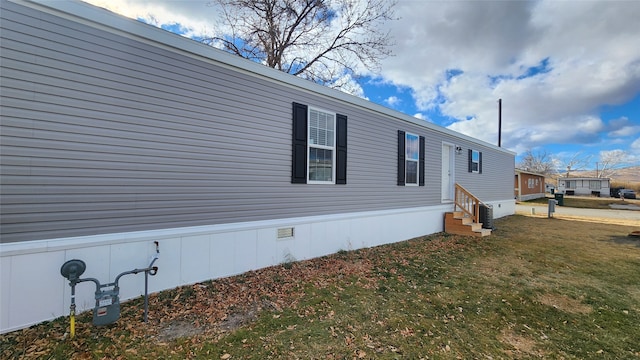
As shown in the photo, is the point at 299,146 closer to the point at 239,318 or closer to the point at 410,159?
the point at 239,318

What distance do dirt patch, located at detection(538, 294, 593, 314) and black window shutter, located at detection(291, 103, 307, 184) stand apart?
4.26m

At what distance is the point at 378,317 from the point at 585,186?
46.3 meters

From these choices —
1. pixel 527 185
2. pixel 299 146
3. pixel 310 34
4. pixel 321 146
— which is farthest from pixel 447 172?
pixel 527 185

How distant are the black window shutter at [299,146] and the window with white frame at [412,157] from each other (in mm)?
3781

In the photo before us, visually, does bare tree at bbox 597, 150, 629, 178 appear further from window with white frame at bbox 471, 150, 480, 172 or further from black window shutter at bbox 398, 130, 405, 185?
black window shutter at bbox 398, 130, 405, 185

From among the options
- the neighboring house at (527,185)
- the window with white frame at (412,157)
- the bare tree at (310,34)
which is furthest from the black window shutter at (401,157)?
the neighboring house at (527,185)

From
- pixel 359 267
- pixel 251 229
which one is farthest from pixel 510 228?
pixel 251 229

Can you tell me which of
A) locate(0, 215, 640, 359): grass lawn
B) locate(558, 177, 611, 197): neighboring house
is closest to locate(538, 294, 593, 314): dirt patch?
locate(0, 215, 640, 359): grass lawn

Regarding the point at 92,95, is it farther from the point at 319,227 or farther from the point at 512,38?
the point at 512,38

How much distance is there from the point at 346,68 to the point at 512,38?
21.0 ft

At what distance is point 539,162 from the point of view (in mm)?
53000

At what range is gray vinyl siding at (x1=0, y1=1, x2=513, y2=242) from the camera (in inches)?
105

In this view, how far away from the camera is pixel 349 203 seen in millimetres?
6090

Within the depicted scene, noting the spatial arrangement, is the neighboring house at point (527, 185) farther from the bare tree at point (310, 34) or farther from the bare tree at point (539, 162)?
the bare tree at point (539, 162)
